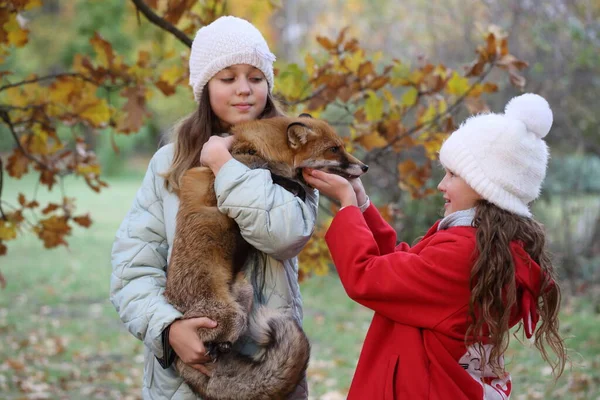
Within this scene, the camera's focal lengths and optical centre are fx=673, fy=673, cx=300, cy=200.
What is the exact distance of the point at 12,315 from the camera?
10328mm

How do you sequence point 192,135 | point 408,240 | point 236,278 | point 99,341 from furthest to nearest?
1. point 408,240
2. point 99,341
3. point 192,135
4. point 236,278

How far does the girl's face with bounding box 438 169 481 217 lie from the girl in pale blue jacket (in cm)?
54

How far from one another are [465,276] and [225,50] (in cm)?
138

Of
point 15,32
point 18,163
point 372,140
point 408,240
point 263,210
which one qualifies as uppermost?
point 15,32

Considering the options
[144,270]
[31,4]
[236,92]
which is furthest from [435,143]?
[31,4]

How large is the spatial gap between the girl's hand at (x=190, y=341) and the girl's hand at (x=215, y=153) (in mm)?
591

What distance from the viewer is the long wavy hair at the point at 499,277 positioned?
236 centimetres

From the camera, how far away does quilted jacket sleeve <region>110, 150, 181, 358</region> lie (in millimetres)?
Result: 2633

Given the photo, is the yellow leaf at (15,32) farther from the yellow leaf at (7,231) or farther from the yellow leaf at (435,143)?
the yellow leaf at (435,143)

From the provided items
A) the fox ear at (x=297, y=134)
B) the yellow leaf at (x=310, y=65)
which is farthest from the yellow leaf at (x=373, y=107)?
the fox ear at (x=297, y=134)

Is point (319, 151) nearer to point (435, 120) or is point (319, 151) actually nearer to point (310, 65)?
point (310, 65)

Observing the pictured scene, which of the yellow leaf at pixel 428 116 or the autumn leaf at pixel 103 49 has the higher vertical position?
the autumn leaf at pixel 103 49

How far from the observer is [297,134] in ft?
9.42

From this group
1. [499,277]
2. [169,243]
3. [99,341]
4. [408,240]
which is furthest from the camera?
[408,240]
